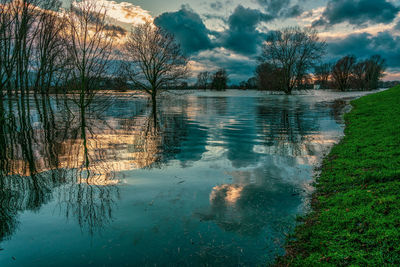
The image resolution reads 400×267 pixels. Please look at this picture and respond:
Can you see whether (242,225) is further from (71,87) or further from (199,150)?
(71,87)

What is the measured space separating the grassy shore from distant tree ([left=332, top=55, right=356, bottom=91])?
10421 centimetres

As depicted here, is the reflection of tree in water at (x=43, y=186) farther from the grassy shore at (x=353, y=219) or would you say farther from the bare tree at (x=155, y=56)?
the bare tree at (x=155, y=56)

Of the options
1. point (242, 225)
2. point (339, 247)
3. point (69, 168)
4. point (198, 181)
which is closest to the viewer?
point (339, 247)

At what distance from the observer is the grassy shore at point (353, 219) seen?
3630 mm

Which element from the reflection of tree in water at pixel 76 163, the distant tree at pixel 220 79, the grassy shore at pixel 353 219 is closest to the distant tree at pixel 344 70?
the distant tree at pixel 220 79

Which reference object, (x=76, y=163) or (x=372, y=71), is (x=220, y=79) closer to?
(x=372, y=71)

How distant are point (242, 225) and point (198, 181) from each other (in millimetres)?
2490

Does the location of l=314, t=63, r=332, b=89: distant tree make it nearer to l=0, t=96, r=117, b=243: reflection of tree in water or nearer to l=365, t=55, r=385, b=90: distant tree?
l=365, t=55, r=385, b=90: distant tree

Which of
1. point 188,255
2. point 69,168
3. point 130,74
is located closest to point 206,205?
point 188,255

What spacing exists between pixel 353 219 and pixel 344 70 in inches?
4318

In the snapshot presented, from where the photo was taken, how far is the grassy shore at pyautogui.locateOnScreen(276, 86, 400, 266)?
3630 mm

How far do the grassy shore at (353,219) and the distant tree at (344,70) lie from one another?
104 m

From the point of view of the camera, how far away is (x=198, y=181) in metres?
7.14

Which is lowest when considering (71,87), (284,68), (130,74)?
(71,87)
